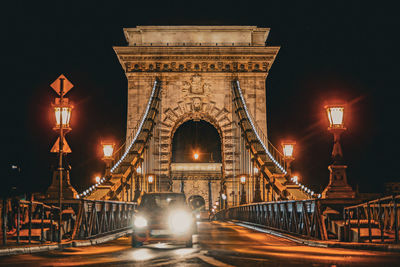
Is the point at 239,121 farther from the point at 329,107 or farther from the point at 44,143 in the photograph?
the point at 329,107

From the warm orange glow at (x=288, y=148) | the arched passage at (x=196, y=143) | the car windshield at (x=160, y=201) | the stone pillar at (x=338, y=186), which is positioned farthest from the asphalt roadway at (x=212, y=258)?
the arched passage at (x=196, y=143)

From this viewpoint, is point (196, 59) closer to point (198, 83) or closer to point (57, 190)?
point (198, 83)

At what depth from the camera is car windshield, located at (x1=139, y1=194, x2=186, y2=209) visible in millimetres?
15445

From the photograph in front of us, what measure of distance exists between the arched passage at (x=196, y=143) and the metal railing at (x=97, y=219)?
54.5 m

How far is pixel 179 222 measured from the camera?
1439 cm

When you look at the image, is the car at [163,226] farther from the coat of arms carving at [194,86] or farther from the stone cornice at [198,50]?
the stone cornice at [198,50]

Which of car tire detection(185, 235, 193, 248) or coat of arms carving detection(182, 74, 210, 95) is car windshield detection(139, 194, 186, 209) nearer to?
car tire detection(185, 235, 193, 248)

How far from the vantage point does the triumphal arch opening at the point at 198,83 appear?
45906 millimetres

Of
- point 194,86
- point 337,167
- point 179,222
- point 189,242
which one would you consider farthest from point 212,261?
point 194,86

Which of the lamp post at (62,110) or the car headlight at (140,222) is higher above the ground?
the lamp post at (62,110)

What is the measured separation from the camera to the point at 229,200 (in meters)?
45.7

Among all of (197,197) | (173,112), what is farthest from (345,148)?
(197,197)

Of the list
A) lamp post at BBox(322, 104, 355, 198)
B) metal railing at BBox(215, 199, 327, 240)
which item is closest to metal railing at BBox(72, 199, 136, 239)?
metal railing at BBox(215, 199, 327, 240)

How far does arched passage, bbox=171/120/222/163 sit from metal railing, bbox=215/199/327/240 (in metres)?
45.6
